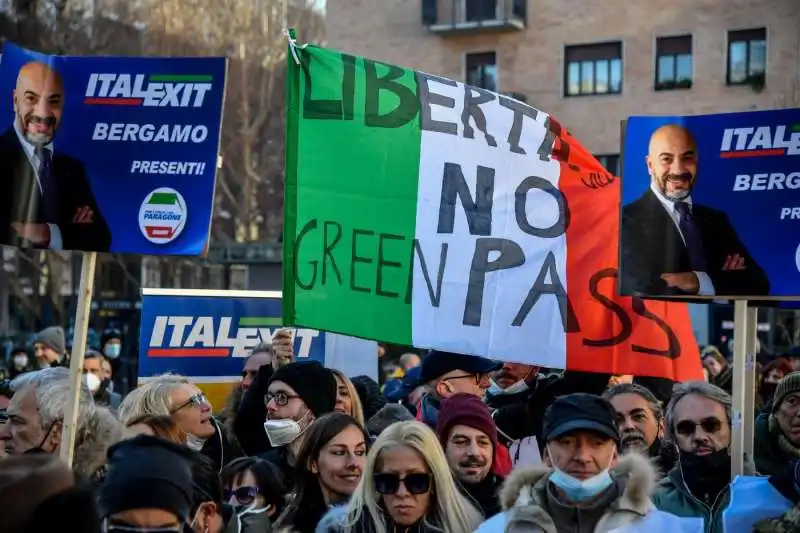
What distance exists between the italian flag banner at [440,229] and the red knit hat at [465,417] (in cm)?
102

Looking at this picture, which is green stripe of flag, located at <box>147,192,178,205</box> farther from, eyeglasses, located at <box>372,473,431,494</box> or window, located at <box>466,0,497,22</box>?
window, located at <box>466,0,497,22</box>

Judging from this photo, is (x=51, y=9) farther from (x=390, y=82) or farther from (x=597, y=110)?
(x=390, y=82)

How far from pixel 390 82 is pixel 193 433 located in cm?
208

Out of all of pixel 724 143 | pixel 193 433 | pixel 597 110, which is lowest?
pixel 193 433

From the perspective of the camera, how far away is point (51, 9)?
3391 centimetres

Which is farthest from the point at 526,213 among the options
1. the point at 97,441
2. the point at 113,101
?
the point at 97,441

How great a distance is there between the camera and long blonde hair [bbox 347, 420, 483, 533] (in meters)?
4.83

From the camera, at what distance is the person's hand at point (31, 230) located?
6.03 m

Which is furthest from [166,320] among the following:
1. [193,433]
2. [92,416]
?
[92,416]

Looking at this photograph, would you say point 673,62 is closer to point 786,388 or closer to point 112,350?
point 112,350

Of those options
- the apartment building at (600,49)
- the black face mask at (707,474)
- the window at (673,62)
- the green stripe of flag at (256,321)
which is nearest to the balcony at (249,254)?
the apartment building at (600,49)

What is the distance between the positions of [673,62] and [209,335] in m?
26.7

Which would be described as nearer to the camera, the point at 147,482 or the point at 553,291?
the point at 147,482

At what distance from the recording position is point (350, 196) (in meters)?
7.01
